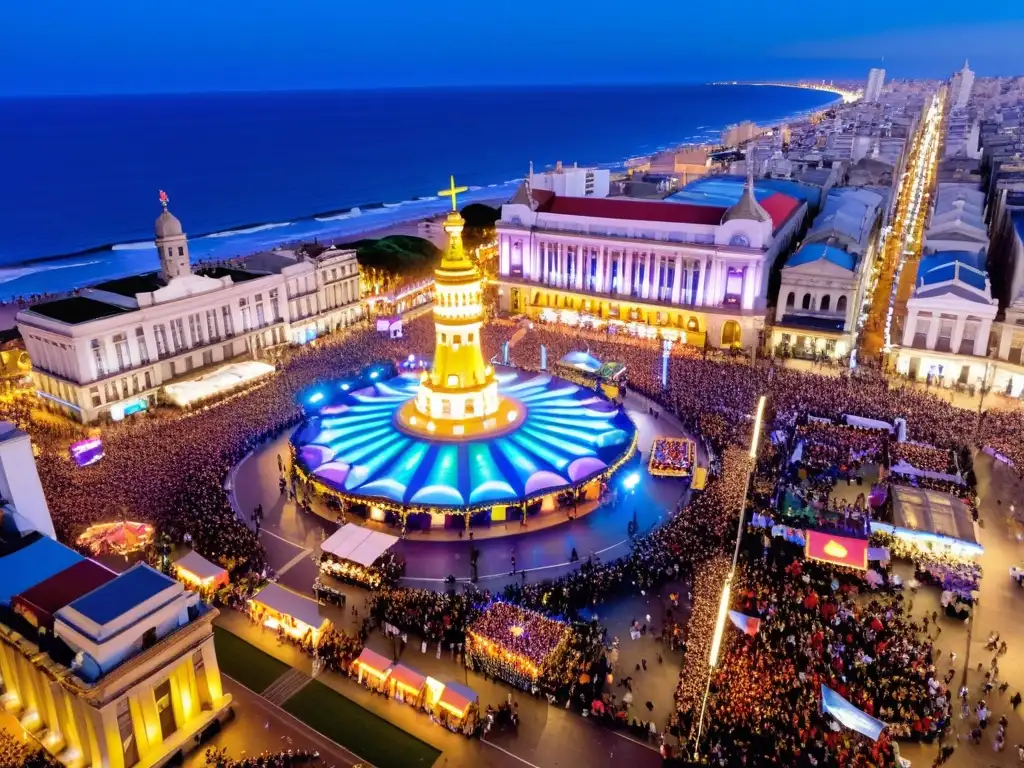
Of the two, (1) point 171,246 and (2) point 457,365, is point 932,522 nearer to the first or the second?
(2) point 457,365

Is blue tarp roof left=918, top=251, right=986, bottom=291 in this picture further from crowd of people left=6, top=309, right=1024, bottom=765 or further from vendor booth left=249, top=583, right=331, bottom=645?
vendor booth left=249, top=583, right=331, bottom=645

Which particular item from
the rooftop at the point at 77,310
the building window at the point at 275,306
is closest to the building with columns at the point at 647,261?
the building window at the point at 275,306

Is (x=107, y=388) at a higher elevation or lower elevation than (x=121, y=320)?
lower

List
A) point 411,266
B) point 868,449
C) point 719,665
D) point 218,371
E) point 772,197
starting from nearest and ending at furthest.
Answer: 1. point 719,665
2. point 868,449
3. point 218,371
4. point 772,197
5. point 411,266

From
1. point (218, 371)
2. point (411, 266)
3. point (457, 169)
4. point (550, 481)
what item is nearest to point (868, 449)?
point (550, 481)

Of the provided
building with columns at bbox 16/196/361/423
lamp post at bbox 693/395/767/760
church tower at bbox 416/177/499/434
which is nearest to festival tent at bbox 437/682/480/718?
lamp post at bbox 693/395/767/760

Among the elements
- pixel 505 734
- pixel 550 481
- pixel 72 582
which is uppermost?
pixel 72 582

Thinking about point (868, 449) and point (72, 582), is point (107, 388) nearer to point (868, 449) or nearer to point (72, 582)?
point (72, 582)

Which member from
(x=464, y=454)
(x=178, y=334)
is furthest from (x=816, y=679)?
(x=178, y=334)
